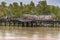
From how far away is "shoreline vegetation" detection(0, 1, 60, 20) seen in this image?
17652 mm

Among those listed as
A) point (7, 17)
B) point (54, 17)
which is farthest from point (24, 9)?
point (54, 17)

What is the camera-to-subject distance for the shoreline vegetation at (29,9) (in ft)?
57.9

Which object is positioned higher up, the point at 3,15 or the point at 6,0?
the point at 6,0

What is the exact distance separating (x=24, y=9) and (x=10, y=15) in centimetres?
136

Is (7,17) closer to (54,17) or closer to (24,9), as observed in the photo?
(24,9)

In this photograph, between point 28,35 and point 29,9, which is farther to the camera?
point 29,9

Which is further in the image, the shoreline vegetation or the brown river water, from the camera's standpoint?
the shoreline vegetation

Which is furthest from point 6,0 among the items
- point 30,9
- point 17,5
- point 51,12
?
point 51,12

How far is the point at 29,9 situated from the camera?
59.2 ft

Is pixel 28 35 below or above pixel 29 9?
below

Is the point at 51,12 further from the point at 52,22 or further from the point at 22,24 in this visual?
the point at 22,24

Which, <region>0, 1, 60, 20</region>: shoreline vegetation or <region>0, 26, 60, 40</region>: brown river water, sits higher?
<region>0, 1, 60, 20</region>: shoreline vegetation

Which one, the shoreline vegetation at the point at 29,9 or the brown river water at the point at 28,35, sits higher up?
the shoreline vegetation at the point at 29,9

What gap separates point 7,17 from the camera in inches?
699
